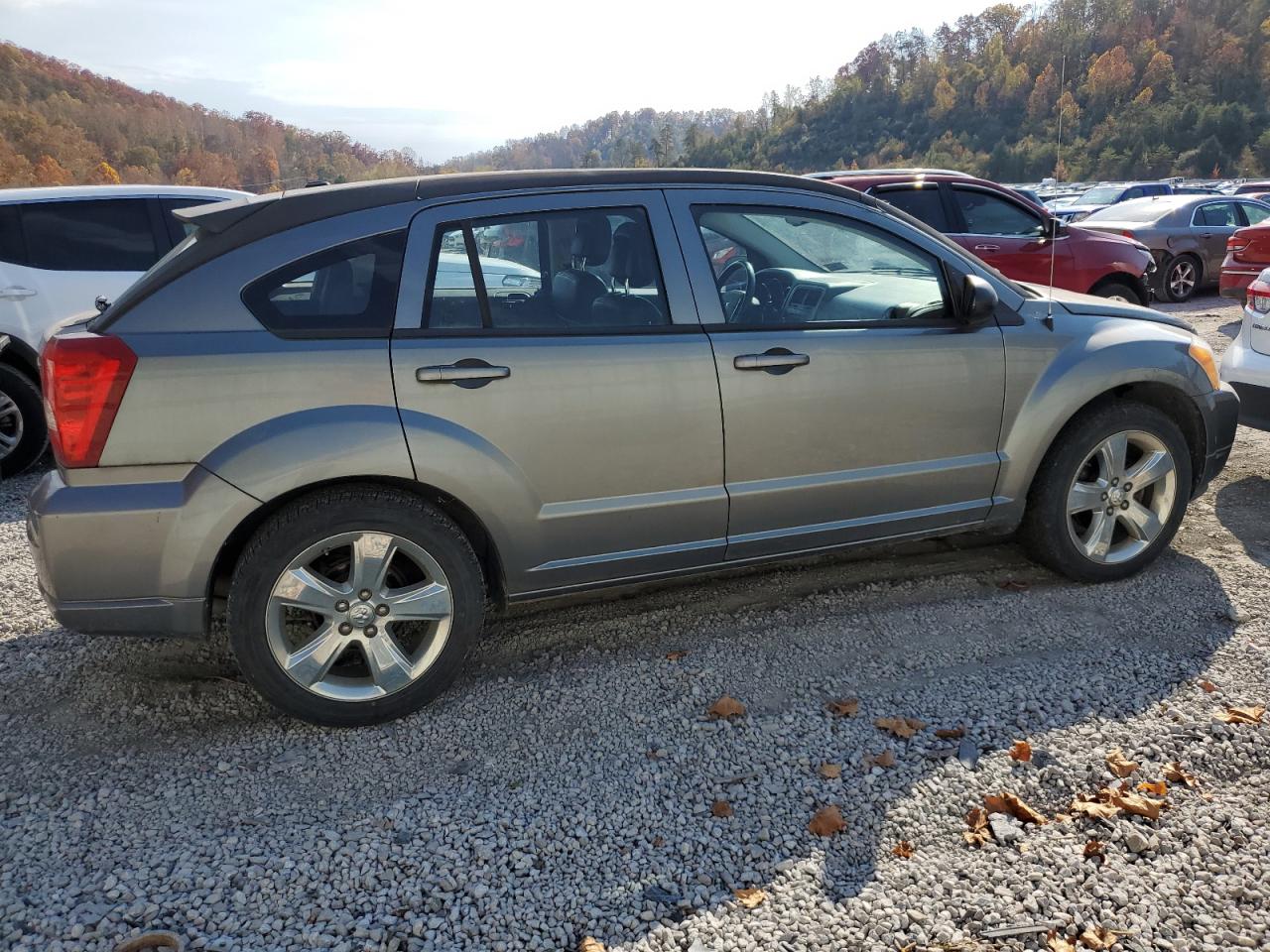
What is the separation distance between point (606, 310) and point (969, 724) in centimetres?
189

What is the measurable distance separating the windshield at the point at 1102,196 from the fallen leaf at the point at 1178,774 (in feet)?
76.7

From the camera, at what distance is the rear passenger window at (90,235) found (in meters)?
6.83

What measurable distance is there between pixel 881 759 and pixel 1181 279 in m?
13.7

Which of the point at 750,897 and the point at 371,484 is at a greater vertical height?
the point at 371,484

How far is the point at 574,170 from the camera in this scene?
11.4ft

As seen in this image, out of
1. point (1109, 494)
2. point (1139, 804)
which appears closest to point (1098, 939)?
point (1139, 804)

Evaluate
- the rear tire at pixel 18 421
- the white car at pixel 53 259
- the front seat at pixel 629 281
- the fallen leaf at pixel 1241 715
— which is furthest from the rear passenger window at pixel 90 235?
the fallen leaf at pixel 1241 715

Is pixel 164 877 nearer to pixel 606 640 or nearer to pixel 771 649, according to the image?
pixel 606 640

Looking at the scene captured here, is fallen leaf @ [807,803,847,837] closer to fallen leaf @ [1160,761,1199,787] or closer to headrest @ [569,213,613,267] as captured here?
fallen leaf @ [1160,761,1199,787]

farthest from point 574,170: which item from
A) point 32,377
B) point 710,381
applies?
point 32,377

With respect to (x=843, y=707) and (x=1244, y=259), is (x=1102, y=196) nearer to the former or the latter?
(x=1244, y=259)

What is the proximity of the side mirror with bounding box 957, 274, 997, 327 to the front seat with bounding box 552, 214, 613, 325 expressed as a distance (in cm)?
146

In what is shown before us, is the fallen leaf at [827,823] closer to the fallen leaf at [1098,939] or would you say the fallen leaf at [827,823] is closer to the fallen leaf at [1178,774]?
the fallen leaf at [1098,939]

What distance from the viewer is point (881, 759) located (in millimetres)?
2992
